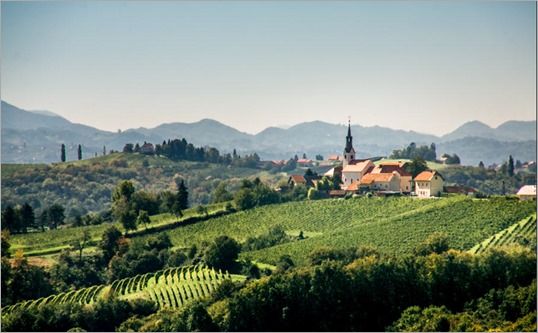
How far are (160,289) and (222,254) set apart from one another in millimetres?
Result: 5814

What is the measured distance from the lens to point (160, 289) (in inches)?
1725

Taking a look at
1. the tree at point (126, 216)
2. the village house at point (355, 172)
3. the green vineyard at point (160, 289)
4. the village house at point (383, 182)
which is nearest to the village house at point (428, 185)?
the village house at point (383, 182)

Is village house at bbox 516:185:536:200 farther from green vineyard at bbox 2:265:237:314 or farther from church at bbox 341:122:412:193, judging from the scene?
green vineyard at bbox 2:265:237:314

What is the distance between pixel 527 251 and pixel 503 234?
525 centimetres

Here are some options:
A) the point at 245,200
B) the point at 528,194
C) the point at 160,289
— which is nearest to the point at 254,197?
the point at 245,200

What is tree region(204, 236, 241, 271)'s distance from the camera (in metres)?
48.1

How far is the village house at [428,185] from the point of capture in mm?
57281

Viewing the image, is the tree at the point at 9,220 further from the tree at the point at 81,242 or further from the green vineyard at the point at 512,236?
the green vineyard at the point at 512,236

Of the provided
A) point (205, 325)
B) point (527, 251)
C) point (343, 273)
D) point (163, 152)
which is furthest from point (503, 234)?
point (163, 152)

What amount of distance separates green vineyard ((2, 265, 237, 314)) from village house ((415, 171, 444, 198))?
761 inches

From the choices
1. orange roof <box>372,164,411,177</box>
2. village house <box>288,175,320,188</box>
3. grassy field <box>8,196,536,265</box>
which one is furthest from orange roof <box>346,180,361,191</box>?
village house <box>288,175,320,188</box>

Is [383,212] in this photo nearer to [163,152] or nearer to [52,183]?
[52,183]

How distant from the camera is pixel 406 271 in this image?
38125 millimetres

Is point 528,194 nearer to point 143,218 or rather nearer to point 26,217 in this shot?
point 143,218
